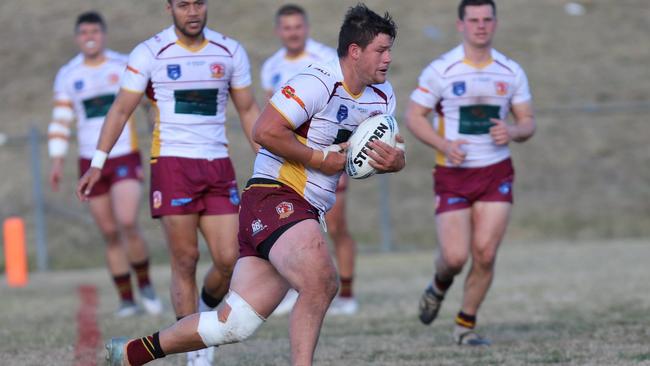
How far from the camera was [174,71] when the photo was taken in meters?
7.10

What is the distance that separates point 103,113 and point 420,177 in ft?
34.4

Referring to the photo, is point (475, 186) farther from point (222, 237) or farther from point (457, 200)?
point (222, 237)

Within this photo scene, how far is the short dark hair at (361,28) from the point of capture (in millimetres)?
5590

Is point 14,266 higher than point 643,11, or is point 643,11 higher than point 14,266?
A: point 643,11

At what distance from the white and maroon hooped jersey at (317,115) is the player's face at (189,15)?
1461 millimetres

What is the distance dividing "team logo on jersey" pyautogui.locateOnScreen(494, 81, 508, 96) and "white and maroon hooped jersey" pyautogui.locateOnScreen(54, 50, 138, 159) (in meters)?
3.76

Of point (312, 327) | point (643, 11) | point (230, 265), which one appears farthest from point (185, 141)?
point (643, 11)

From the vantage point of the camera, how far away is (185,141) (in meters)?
7.18

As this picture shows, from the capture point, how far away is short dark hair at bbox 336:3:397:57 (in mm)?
5590

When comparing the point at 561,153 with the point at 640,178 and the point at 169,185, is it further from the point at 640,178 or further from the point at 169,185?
the point at 169,185

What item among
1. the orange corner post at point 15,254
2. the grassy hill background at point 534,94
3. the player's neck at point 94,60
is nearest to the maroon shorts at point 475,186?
the player's neck at point 94,60

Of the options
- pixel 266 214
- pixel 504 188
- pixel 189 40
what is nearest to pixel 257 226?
pixel 266 214

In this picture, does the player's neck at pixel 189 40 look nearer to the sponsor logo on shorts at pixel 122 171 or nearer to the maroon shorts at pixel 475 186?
the maroon shorts at pixel 475 186

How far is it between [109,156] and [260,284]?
5.04 metres
